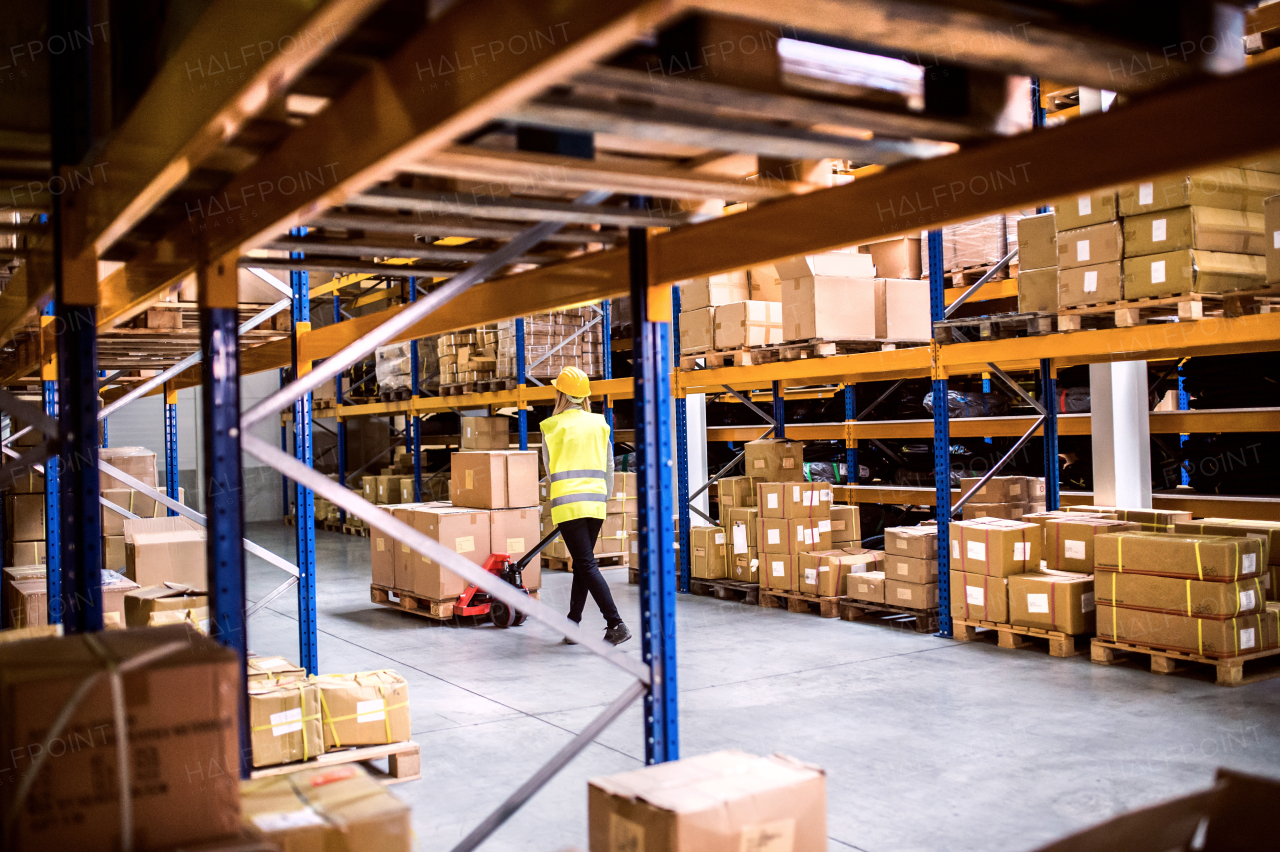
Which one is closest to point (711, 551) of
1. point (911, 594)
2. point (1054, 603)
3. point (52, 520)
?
point (911, 594)

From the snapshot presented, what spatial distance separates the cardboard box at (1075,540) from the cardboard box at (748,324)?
3097 mm

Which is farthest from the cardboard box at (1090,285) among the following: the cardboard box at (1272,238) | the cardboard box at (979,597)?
the cardboard box at (979,597)

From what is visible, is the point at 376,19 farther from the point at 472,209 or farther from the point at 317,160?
the point at 472,209

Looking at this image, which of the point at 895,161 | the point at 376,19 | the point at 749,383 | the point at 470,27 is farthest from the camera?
the point at 749,383

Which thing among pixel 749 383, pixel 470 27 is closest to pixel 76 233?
pixel 470 27

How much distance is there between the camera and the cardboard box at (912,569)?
8.30 m

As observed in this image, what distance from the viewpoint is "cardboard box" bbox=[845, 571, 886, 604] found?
873 centimetres

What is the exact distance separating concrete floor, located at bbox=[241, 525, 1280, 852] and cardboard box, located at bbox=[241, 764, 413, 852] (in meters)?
1.68

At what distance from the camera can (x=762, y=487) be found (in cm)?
945

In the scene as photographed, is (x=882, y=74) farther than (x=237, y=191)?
No

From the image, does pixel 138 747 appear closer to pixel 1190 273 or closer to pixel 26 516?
pixel 1190 273

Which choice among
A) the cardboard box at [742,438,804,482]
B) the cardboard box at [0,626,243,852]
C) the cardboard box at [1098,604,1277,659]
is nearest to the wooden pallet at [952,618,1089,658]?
the cardboard box at [1098,604,1277,659]

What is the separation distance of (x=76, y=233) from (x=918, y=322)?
7.40 metres

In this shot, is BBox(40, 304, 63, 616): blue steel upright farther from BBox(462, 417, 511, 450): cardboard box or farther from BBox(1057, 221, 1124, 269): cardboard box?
BBox(462, 417, 511, 450): cardboard box
